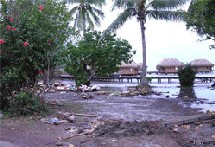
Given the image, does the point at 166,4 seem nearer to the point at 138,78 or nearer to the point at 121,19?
the point at 121,19

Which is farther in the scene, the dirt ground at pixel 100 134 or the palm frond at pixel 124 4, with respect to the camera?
the palm frond at pixel 124 4

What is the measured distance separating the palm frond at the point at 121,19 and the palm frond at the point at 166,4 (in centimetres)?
186

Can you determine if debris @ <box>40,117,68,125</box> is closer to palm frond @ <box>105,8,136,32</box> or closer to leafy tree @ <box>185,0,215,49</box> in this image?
leafy tree @ <box>185,0,215,49</box>

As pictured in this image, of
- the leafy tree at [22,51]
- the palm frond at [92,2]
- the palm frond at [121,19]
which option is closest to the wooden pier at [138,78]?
the palm frond at [121,19]

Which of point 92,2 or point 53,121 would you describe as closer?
point 53,121

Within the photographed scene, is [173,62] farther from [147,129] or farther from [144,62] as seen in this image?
[147,129]

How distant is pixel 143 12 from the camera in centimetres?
2681

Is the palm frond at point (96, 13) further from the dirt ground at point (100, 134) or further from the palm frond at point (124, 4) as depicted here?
the dirt ground at point (100, 134)

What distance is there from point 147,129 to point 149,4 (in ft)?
65.6

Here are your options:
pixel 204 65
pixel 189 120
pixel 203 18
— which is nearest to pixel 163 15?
pixel 203 18

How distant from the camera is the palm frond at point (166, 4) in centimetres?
2522

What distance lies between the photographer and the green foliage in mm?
24939

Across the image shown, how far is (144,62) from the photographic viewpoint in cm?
2705

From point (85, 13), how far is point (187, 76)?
13841 mm
